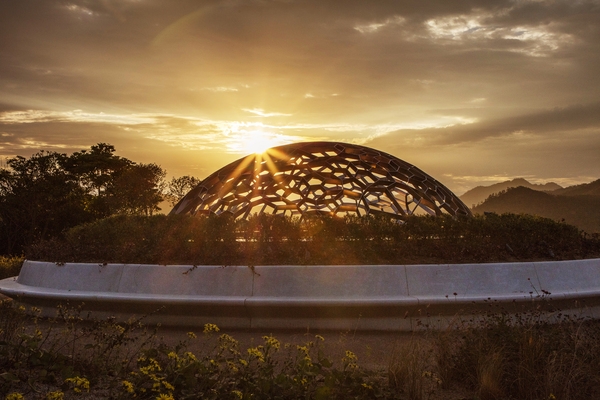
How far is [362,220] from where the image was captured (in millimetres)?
10547

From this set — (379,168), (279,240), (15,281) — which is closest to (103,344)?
(279,240)

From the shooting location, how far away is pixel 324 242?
9992 millimetres

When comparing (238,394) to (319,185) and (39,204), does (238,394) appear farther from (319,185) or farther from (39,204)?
(39,204)

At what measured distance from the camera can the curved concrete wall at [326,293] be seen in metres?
8.30

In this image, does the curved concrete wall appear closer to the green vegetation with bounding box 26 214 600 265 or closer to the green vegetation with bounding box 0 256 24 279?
the green vegetation with bounding box 26 214 600 265

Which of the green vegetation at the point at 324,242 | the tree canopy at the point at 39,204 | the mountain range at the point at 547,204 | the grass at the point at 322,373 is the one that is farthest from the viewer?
the mountain range at the point at 547,204

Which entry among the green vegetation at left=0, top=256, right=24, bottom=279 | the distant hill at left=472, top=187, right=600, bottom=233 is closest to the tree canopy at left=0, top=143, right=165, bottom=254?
the green vegetation at left=0, top=256, right=24, bottom=279

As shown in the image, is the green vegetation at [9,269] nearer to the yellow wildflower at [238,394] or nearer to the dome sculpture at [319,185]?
the dome sculpture at [319,185]

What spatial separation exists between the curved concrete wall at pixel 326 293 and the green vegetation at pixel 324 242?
0.62 metres

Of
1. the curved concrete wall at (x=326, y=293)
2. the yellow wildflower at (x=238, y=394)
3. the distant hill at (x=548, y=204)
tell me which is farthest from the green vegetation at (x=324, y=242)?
the distant hill at (x=548, y=204)

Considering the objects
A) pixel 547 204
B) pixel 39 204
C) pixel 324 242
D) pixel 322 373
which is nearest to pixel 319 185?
pixel 324 242

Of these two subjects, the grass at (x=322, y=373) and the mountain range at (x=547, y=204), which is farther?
the mountain range at (x=547, y=204)

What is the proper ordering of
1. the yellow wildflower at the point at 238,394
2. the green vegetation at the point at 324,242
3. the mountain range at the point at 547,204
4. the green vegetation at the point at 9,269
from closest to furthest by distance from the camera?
the yellow wildflower at the point at 238,394
the green vegetation at the point at 324,242
the green vegetation at the point at 9,269
the mountain range at the point at 547,204

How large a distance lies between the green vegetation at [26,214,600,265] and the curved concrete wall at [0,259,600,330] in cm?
62
